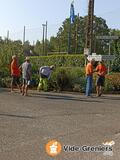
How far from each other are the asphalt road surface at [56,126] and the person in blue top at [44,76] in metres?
3.62

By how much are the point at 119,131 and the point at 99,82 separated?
959 cm

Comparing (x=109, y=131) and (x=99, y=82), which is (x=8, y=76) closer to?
(x=99, y=82)

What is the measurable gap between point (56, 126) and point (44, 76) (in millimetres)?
10731

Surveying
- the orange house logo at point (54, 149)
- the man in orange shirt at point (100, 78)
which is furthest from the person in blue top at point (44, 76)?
the orange house logo at point (54, 149)

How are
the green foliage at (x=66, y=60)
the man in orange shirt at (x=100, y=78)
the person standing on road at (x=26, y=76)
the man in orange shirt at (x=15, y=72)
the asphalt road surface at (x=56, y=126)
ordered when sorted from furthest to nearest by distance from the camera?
the green foliage at (x=66, y=60)
the man in orange shirt at (x=15, y=72)
the man in orange shirt at (x=100, y=78)
the person standing on road at (x=26, y=76)
the asphalt road surface at (x=56, y=126)

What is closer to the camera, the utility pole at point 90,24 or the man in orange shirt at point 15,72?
the man in orange shirt at point 15,72

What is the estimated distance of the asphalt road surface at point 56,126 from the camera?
9.35 m

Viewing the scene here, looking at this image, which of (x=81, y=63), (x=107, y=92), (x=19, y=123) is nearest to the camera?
(x=19, y=123)

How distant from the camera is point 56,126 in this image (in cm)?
1255

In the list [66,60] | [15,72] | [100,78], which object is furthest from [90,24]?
[15,72]

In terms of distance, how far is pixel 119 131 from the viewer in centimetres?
1198

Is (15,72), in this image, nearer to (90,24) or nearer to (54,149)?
(90,24)

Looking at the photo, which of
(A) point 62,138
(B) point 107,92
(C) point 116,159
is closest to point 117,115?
(A) point 62,138

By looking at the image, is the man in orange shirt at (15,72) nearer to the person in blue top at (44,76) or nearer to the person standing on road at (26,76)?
the person standing on road at (26,76)
